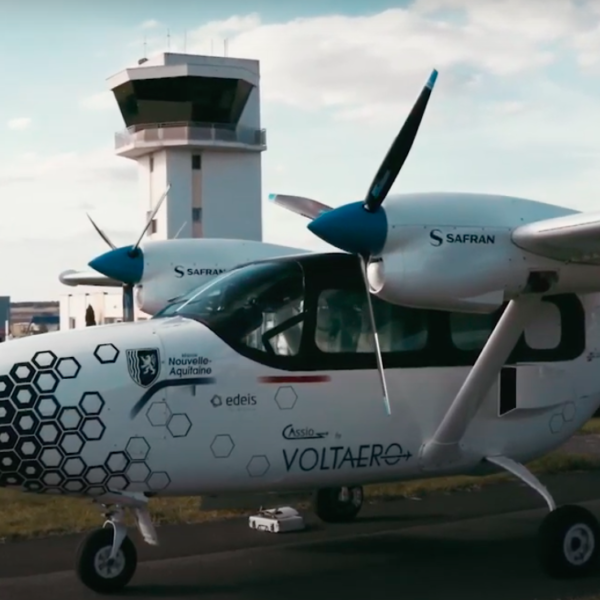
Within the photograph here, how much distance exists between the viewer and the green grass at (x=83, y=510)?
1073cm

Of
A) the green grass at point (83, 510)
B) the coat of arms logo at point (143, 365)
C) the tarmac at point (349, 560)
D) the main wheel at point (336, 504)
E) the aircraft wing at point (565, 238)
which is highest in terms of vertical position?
the aircraft wing at point (565, 238)

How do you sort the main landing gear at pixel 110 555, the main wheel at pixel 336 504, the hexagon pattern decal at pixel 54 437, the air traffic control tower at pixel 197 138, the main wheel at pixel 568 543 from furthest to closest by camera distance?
the air traffic control tower at pixel 197 138 → the main wheel at pixel 336 504 → the main wheel at pixel 568 543 → the main landing gear at pixel 110 555 → the hexagon pattern decal at pixel 54 437

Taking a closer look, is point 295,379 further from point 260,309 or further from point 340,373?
point 260,309

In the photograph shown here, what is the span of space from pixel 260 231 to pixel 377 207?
42493 millimetres

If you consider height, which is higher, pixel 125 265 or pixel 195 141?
pixel 195 141

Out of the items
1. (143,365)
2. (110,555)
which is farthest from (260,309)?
(110,555)

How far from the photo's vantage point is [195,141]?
47.1 metres

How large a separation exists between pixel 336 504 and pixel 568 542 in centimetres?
298

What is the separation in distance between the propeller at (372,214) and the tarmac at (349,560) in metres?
2.16

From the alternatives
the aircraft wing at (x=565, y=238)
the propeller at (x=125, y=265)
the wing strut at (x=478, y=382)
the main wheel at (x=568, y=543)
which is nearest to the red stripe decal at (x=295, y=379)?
the wing strut at (x=478, y=382)

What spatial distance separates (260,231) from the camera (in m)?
50.3

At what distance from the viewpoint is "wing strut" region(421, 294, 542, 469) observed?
859 cm

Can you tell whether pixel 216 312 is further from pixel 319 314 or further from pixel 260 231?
pixel 260 231

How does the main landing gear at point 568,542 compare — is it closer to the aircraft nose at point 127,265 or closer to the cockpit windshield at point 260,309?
the cockpit windshield at point 260,309
